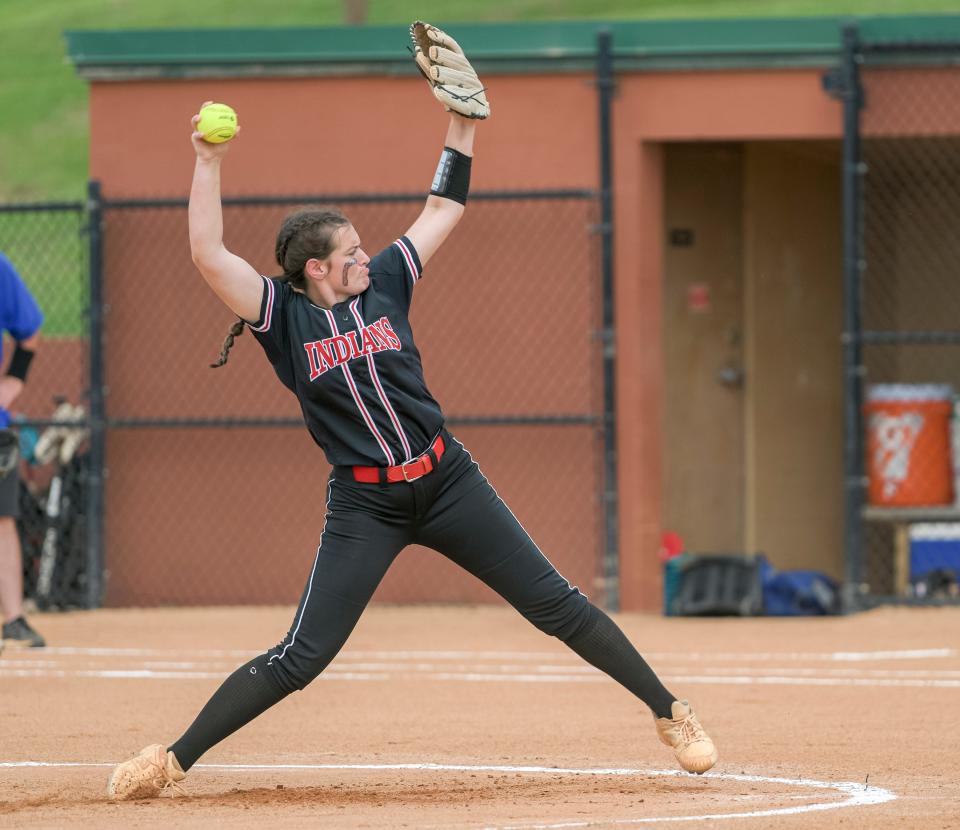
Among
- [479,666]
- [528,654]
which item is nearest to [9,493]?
[479,666]

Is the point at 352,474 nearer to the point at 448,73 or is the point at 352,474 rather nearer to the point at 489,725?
the point at 448,73

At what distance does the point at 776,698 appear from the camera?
7789mm

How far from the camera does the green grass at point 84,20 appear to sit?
25141mm

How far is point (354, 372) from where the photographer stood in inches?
207

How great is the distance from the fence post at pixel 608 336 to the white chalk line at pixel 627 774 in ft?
16.3

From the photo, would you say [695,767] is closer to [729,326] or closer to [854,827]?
[854,827]

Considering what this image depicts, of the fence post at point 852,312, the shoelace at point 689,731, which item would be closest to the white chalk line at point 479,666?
the fence post at point 852,312

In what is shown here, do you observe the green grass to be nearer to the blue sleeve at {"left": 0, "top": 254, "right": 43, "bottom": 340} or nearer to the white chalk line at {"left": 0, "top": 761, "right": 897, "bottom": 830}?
the blue sleeve at {"left": 0, "top": 254, "right": 43, "bottom": 340}

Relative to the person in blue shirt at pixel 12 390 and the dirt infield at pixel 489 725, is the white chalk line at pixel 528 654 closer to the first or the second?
the dirt infield at pixel 489 725

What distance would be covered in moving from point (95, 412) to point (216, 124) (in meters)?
6.40

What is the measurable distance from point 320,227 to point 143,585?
6523 mm

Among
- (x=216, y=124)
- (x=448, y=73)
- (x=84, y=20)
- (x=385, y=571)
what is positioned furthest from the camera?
(x=84, y=20)

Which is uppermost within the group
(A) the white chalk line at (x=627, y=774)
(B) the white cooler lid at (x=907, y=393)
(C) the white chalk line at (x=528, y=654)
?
(B) the white cooler lid at (x=907, y=393)

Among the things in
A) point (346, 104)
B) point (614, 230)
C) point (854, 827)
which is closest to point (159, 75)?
point (346, 104)
